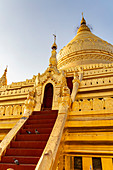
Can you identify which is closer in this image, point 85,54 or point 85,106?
A: point 85,106

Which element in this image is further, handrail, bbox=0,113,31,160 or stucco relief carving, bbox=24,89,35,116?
stucco relief carving, bbox=24,89,35,116

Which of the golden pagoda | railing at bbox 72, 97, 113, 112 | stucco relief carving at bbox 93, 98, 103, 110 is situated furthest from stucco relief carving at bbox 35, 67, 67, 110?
stucco relief carving at bbox 93, 98, 103, 110

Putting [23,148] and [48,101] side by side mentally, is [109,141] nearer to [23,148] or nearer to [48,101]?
[23,148]

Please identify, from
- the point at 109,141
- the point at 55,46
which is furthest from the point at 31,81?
the point at 109,141

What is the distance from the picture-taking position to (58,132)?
17.2 feet

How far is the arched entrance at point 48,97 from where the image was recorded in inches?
351

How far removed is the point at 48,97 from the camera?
30.3 feet

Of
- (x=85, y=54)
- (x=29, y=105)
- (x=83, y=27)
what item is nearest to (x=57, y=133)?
(x=29, y=105)

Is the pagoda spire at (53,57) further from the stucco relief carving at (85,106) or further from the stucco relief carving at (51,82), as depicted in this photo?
the stucco relief carving at (85,106)

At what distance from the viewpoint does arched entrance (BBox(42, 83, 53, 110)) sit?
8922mm

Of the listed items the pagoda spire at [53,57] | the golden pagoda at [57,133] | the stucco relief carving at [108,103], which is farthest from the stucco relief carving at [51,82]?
the stucco relief carving at [108,103]

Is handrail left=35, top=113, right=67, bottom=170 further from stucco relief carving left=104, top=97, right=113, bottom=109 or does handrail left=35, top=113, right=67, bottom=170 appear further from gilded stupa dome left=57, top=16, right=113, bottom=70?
gilded stupa dome left=57, top=16, right=113, bottom=70

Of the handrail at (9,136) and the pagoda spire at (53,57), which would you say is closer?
the handrail at (9,136)

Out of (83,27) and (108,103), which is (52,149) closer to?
(108,103)
